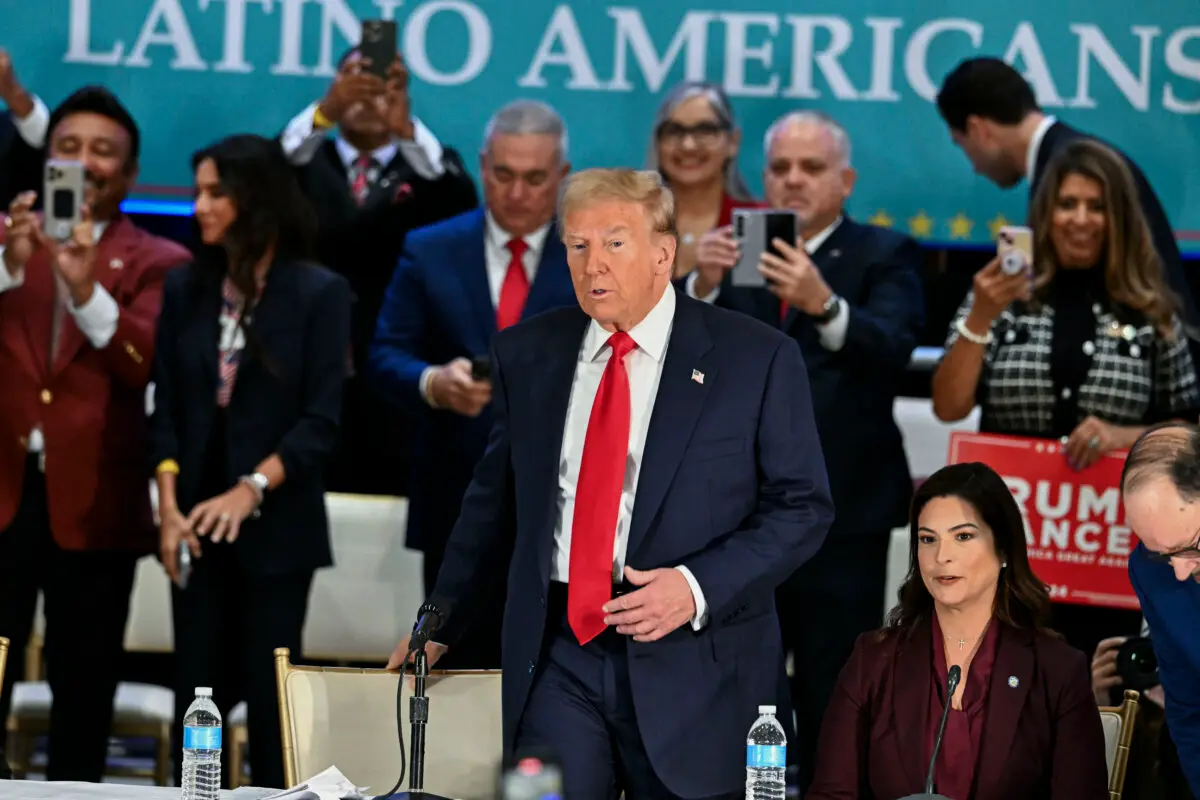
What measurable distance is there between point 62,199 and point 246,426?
737mm

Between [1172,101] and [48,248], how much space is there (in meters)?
3.12

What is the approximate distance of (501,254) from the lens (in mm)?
4605

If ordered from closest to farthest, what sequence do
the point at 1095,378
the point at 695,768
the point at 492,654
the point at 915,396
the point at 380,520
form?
1. the point at 695,768
2. the point at 1095,378
3. the point at 492,654
4. the point at 380,520
5. the point at 915,396

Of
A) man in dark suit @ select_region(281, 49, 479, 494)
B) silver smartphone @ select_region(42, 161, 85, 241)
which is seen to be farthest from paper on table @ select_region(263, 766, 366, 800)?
man in dark suit @ select_region(281, 49, 479, 494)

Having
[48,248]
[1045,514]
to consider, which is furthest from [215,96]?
[1045,514]

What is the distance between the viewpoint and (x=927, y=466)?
539 cm

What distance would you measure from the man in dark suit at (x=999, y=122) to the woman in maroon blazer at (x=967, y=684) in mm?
1776

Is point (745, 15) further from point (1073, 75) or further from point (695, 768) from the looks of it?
point (695, 768)

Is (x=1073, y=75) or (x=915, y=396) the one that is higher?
(x=1073, y=75)

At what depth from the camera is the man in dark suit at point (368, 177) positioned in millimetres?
4973

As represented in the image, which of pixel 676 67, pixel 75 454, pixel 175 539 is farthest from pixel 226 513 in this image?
pixel 676 67

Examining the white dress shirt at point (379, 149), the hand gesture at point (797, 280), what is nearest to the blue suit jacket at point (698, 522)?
the hand gesture at point (797, 280)

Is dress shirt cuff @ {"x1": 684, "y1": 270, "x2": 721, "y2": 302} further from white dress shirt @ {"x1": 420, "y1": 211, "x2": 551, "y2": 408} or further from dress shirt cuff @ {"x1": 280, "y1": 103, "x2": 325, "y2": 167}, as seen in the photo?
dress shirt cuff @ {"x1": 280, "y1": 103, "x2": 325, "y2": 167}

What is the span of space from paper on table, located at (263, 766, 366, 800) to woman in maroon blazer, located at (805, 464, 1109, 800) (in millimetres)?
794
